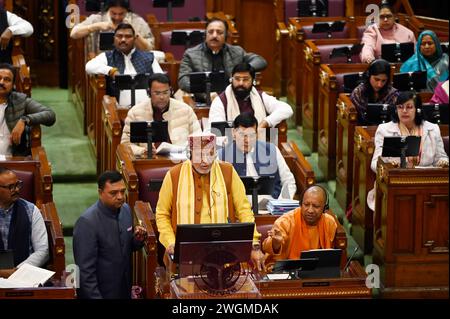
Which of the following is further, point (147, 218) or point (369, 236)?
point (369, 236)

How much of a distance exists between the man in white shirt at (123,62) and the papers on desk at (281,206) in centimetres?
167

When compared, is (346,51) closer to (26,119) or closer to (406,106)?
(406,106)

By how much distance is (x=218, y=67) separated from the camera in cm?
Answer: 841

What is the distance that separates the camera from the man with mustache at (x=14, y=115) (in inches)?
281

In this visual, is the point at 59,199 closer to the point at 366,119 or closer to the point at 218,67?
the point at 218,67

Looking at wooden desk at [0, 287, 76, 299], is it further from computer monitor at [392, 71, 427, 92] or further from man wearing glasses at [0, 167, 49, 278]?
computer monitor at [392, 71, 427, 92]

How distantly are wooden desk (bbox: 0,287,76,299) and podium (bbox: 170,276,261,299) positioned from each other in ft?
1.46

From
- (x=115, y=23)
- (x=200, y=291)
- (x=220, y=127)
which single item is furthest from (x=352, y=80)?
(x=200, y=291)

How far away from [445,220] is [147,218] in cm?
160

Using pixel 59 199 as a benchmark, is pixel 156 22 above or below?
above

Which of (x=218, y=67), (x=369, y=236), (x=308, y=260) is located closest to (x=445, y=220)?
(x=369, y=236)

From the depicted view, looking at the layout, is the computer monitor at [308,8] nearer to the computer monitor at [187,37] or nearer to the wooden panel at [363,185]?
the computer monitor at [187,37]

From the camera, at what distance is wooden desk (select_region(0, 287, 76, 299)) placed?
18.3 feet

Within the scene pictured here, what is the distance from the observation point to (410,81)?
26.3ft
